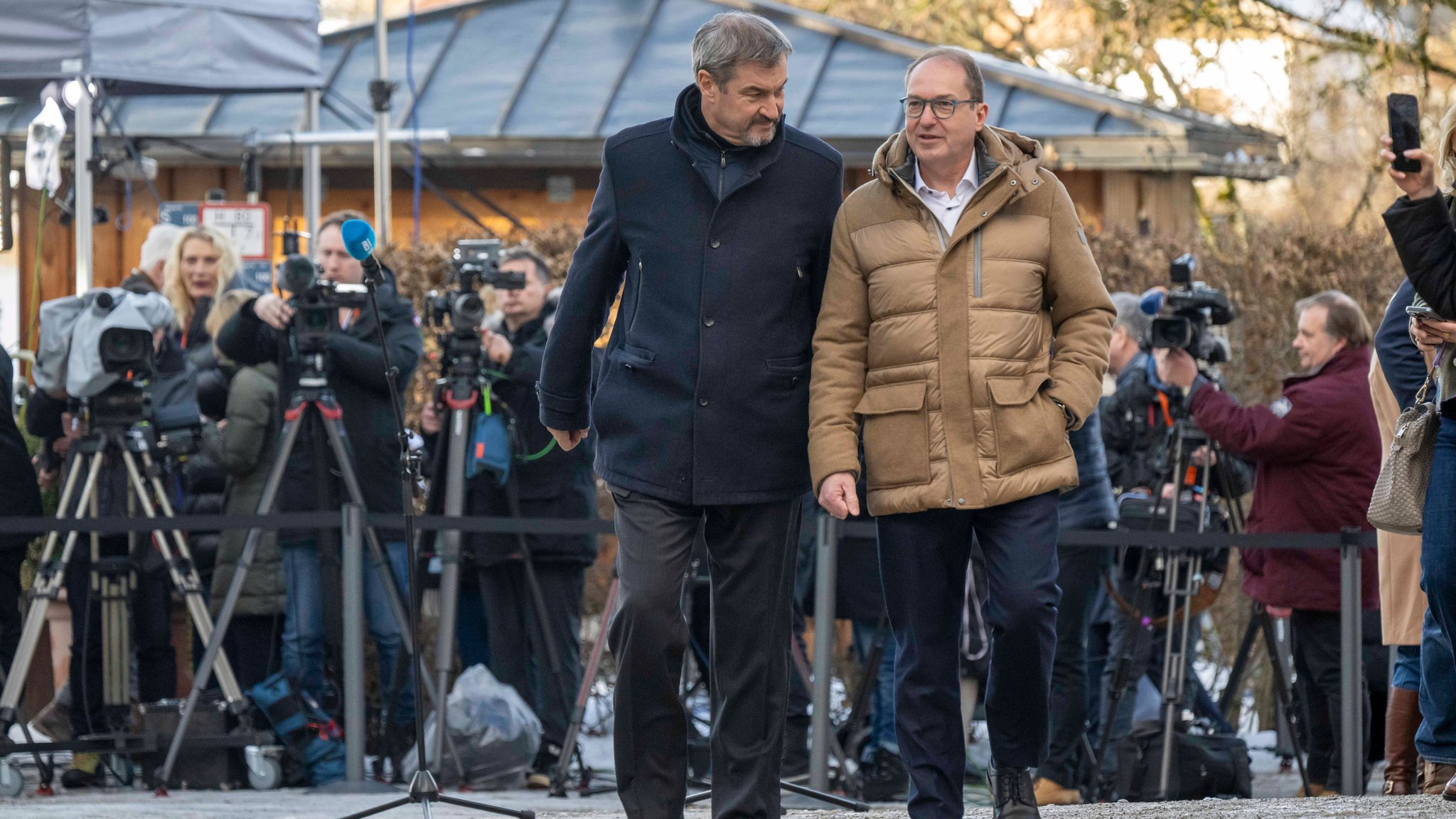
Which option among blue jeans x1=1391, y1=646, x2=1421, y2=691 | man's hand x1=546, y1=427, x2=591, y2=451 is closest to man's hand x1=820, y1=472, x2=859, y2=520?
man's hand x1=546, y1=427, x2=591, y2=451

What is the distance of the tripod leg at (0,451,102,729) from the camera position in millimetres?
6090

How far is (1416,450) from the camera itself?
172 inches

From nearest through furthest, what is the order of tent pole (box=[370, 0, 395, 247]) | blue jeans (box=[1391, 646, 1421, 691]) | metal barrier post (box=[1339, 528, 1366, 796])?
blue jeans (box=[1391, 646, 1421, 691])
metal barrier post (box=[1339, 528, 1366, 796])
tent pole (box=[370, 0, 395, 247])

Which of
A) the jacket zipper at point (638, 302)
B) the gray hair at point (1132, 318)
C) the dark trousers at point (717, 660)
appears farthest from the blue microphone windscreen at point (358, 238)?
the gray hair at point (1132, 318)

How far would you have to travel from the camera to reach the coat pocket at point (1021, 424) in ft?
12.7

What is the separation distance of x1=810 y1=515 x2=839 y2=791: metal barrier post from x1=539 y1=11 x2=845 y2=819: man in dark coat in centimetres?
189

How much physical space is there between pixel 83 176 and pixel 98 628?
285 centimetres

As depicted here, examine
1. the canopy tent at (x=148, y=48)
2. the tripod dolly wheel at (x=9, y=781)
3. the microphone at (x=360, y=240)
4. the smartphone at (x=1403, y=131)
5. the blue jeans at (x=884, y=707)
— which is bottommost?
the tripod dolly wheel at (x=9, y=781)

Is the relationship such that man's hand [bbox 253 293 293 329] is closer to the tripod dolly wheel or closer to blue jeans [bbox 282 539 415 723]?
blue jeans [bbox 282 539 415 723]

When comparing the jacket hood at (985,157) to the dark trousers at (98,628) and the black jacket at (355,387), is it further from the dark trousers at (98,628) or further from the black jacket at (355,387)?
the dark trousers at (98,628)

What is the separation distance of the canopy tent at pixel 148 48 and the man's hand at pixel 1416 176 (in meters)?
5.36

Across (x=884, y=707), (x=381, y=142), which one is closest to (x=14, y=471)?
(x=884, y=707)

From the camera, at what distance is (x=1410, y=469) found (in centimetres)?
438

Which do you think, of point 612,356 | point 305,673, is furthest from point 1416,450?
point 305,673
